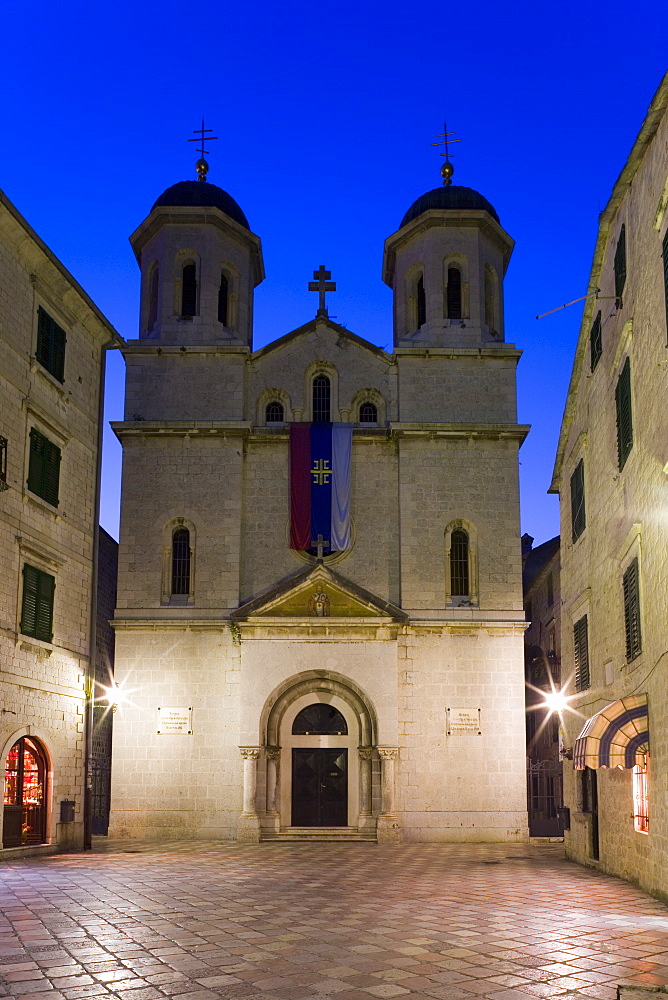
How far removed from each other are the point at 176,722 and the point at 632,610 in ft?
47.9

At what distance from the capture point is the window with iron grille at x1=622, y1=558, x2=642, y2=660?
1675cm

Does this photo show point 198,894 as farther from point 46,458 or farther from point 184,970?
point 46,458

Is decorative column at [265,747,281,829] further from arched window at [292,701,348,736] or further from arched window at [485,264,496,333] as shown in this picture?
arched window at [485,264,496,333]

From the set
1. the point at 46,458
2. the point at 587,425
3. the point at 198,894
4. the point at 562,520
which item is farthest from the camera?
the point at 562,520

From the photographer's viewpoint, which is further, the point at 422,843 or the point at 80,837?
the point at 422,843

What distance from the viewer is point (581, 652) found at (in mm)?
22672

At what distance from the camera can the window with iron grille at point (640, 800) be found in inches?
636

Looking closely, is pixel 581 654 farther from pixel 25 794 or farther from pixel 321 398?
pixel 25 794

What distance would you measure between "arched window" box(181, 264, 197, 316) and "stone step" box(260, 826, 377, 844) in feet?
49.2

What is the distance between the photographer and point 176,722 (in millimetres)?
27906

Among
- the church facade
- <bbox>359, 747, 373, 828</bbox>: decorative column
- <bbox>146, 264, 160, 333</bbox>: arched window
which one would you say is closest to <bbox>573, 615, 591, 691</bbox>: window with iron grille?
the church facade

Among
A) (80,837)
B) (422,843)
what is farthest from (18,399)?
(422,843)

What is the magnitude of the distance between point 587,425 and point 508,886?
967cm

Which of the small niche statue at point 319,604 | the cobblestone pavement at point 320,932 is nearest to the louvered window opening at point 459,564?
the small niche statue at point 319,604
